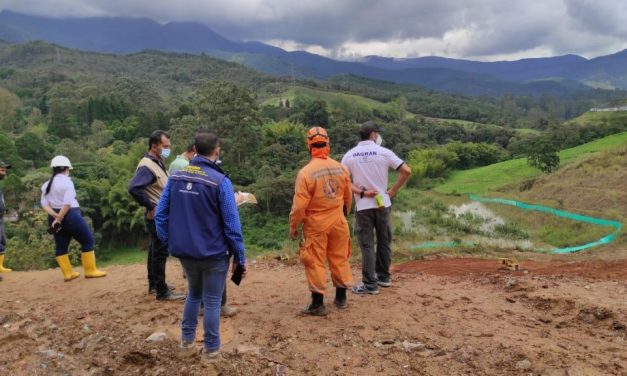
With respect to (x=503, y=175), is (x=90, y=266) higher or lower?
higher

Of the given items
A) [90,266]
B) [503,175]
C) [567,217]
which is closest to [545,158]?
[503,175]

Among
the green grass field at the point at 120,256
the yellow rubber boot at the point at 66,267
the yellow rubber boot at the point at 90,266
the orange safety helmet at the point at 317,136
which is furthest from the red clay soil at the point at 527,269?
the green grass field at the point at 120,256

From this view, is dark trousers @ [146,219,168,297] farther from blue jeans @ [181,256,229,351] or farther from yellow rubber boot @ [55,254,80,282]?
yellow rubber boot @ [55,254,80,282]

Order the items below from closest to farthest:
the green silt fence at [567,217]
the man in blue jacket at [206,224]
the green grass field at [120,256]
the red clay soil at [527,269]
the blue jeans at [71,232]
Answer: the man in blue jacket at [206,224]
the blue jeans at [71,232]
the red clay soil at [527,269]
the green silt fence at [567,217]
the green grass field at [120,256]

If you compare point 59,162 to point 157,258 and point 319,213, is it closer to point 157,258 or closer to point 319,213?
point 157,258

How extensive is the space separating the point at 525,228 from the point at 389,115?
66142 mm

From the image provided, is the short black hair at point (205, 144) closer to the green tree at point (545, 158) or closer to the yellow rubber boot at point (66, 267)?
the yellow rubber boot at point (66, 267)

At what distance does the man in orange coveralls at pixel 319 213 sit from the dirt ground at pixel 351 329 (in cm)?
47

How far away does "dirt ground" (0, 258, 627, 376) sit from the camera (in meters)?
3.60

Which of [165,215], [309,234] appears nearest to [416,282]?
[309,234]

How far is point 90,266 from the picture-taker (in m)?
6.48

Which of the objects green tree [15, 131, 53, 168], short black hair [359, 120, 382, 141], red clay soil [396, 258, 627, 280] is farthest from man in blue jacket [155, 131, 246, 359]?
green tree [15, 131, 53, 168]

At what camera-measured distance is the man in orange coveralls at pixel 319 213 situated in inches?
175

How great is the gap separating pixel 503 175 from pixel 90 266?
35.7m
